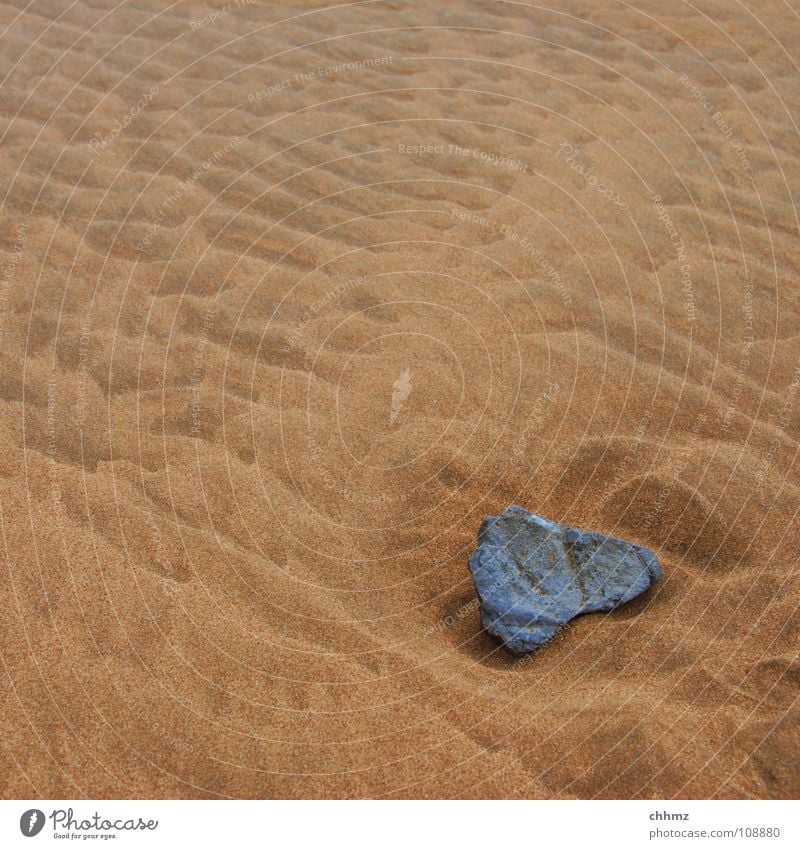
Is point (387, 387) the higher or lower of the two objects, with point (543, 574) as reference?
higher

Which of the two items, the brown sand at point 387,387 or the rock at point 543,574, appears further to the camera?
the rock at point 543,574

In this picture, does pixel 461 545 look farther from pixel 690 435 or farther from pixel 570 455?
pixel 690 435

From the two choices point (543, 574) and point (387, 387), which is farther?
point (387, 387)

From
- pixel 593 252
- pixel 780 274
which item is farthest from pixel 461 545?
pixel 780 274

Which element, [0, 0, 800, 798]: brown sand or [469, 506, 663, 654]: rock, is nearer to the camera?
[0, 0, 800, 798]: brown sand
